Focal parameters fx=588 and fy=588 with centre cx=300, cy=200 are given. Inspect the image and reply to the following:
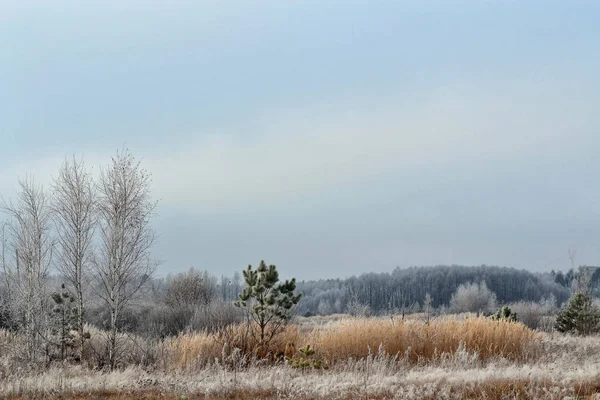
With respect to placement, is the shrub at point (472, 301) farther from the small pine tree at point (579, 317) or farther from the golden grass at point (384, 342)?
the golden grass at point (384, 342)

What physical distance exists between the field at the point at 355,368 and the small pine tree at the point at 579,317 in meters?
15.8

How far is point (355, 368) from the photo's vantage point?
11883 millimetres

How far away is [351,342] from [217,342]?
3.45m

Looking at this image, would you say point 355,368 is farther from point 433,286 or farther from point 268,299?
point 433,286

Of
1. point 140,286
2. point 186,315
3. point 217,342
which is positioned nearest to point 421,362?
point 217,342

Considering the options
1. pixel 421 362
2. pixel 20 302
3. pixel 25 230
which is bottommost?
pixel 421 362

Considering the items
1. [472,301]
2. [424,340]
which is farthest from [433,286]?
[424,340]

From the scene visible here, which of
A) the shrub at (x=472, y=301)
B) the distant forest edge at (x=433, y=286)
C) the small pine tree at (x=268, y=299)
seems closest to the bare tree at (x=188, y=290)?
the small pine tree at (x=268, y=299)

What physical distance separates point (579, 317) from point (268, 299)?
2314 cm

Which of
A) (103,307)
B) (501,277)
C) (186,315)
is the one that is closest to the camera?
(186,315)

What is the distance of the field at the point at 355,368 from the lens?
31.3 ft

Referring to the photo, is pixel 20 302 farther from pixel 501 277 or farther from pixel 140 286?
pixel 501 277

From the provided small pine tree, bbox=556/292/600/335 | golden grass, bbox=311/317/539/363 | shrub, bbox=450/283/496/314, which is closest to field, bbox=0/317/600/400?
golden grass, bbox=311/317/539/363

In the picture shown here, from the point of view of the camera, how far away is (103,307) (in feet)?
135
